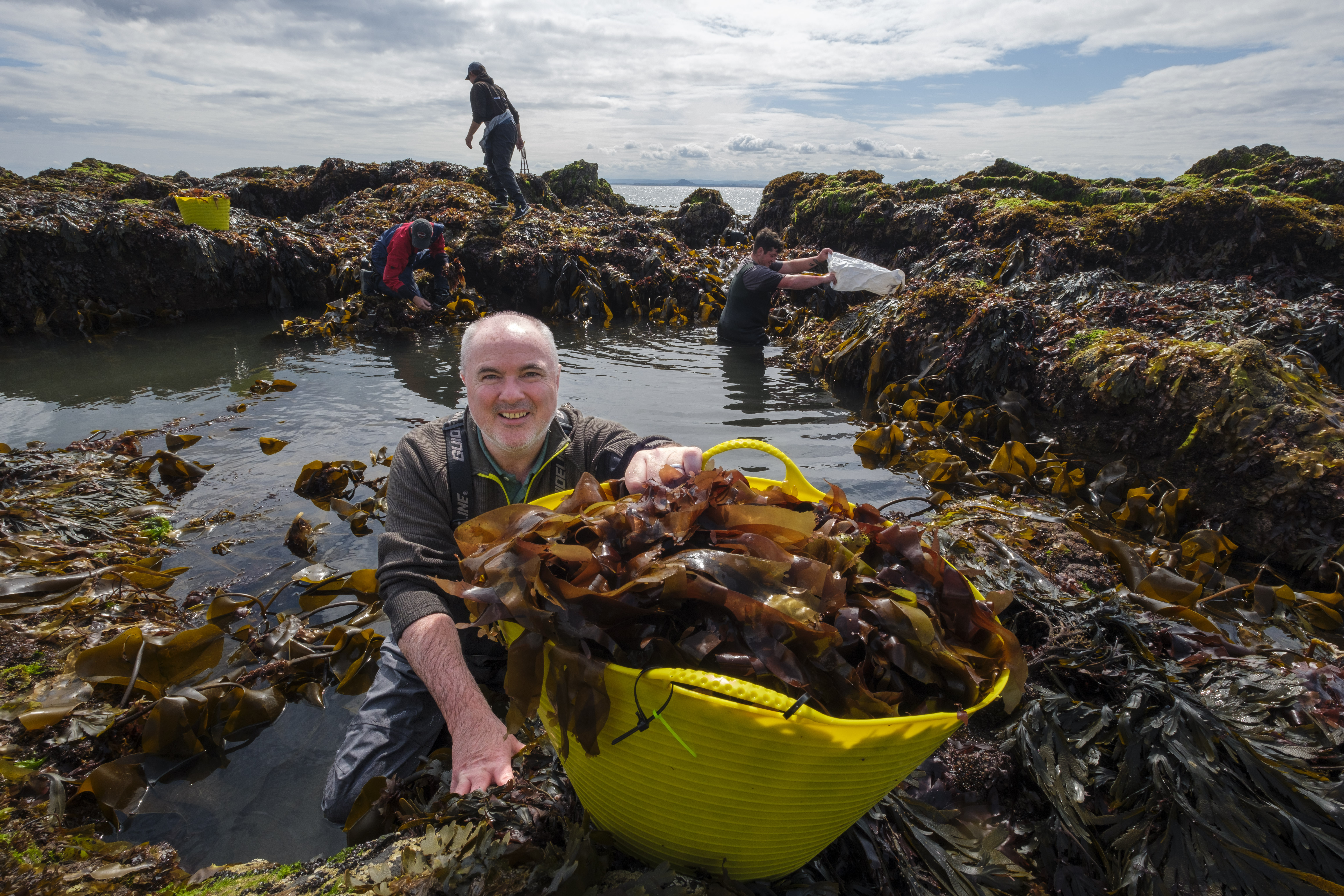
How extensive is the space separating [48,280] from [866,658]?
10.8 meters

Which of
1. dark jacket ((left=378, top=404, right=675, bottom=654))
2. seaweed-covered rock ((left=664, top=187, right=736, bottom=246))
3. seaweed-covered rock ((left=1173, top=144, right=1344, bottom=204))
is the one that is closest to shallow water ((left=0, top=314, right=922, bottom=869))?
dark jacket ((left=378, top=404, right=675, bottom=654))

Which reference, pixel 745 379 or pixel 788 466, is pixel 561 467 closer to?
pixel 788 466

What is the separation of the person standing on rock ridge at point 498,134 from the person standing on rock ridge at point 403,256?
3.31m

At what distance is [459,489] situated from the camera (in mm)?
2076

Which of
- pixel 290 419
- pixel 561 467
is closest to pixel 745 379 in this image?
pixel 290 419

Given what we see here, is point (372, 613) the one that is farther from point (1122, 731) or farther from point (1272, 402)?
point (1272, 402)

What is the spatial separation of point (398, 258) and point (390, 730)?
26.2 feet

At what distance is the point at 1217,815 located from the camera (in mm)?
1397

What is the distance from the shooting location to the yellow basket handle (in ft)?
5.22

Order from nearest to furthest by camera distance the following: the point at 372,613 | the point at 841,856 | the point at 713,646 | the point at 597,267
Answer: the point at 713,646
the point at 841,856
the point at 372,613
the point at 597,267

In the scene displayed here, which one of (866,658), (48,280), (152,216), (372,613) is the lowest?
(372,613)

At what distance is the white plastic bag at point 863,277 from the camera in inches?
→ 288

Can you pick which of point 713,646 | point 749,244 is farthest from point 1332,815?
point 749,244

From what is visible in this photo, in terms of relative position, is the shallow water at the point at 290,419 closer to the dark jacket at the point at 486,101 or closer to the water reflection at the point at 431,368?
the water reflection at the point at 431,368
